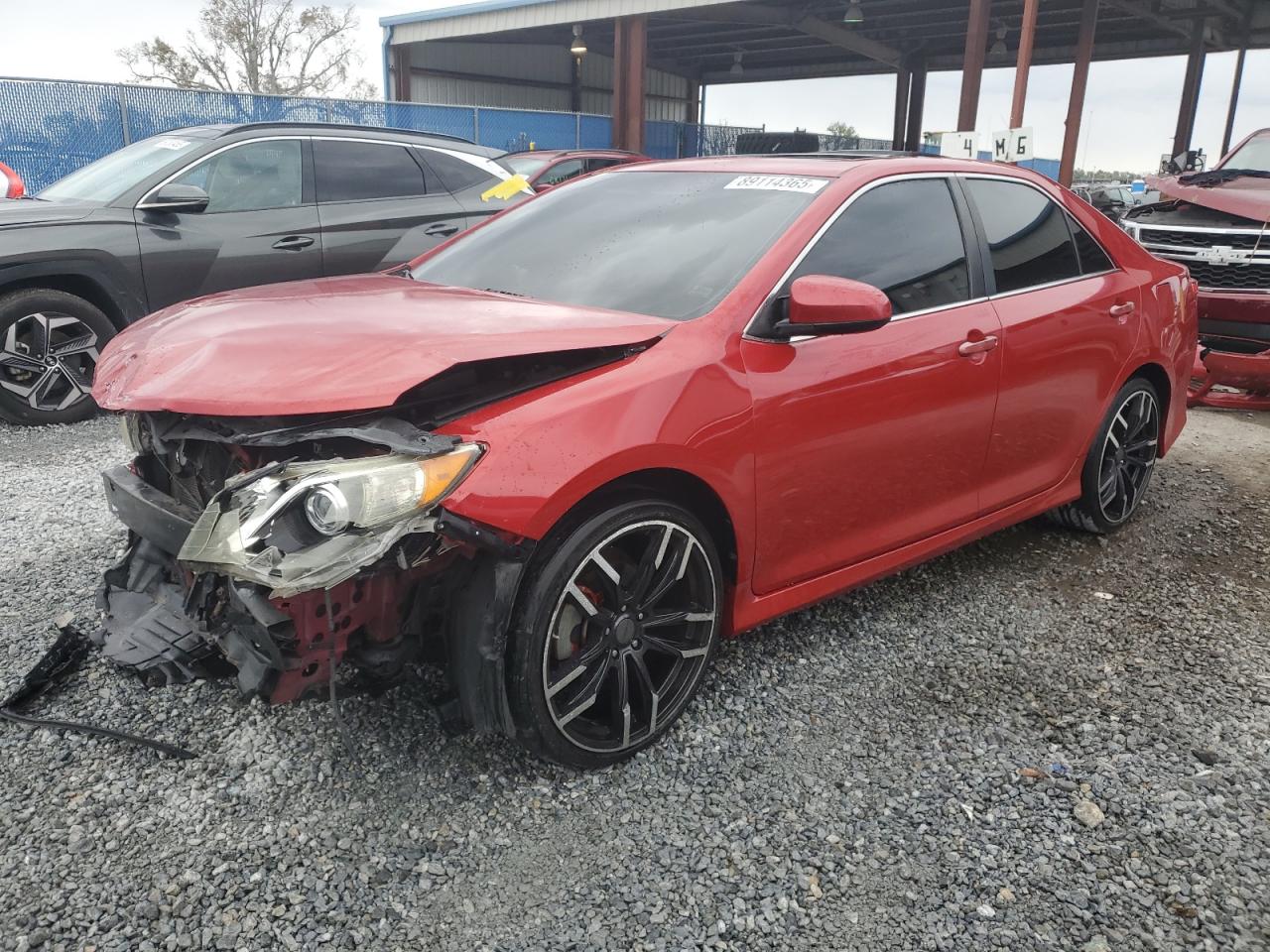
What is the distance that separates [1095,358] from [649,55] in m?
29.0

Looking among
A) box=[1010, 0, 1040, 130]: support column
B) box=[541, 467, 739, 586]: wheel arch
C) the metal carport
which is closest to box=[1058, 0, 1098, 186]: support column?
the metal carport

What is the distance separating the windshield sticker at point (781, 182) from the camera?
3.04 metres

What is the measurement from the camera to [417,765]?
8.36 feet

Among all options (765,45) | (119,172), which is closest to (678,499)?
(119,172)

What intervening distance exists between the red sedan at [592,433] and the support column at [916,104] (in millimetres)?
27916

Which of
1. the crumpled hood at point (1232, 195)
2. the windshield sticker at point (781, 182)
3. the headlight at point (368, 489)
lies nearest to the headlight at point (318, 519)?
the headlight at point (368, 489)

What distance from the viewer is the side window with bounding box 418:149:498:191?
7.02 meters

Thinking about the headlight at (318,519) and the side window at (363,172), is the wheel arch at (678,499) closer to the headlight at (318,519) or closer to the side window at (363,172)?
the headlight at (318,519)

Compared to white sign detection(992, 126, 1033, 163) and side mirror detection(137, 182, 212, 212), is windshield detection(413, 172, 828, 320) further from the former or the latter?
white sign detection(992, 126, 1033, 163)

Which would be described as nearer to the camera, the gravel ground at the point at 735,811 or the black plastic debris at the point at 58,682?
the gravel ground at the point at 735,811

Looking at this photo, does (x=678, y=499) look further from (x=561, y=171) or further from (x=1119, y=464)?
(x=561, y=171)

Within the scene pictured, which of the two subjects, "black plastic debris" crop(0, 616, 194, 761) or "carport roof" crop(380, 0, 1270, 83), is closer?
"black plastic debris" crop(0, 616, 194, 761)

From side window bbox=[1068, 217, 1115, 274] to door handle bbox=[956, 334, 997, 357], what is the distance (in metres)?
0.89

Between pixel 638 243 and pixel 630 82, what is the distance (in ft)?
62.2
